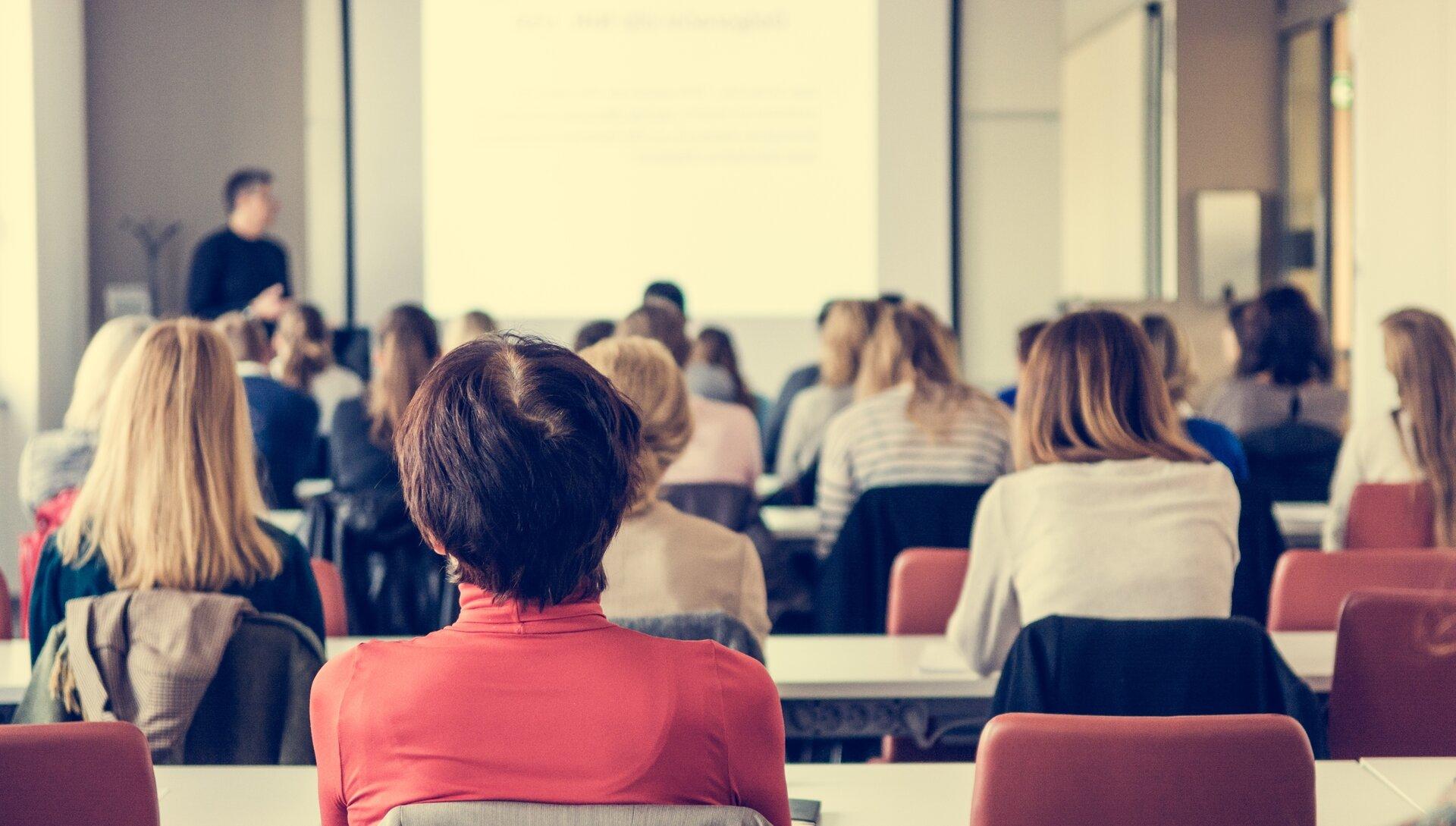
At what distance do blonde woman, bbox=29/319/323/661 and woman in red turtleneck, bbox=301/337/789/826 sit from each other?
96 cm

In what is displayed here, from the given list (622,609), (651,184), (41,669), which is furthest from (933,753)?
(651,184)

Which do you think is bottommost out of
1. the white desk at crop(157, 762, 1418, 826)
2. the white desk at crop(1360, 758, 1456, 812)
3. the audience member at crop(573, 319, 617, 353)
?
the white desk at crop(157, 762, 1418, 826)

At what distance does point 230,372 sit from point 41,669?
52 cm

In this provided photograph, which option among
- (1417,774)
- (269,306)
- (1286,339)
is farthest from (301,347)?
(1417,774)

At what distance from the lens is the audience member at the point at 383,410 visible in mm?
4203

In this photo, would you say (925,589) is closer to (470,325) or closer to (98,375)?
(98,375)

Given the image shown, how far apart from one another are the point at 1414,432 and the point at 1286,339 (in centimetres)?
113

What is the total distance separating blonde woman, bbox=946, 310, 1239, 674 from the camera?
8.15 ft

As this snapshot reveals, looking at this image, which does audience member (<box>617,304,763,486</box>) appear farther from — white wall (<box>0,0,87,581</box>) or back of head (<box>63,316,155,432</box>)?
white wall (<box>0,0,87,581</box>)

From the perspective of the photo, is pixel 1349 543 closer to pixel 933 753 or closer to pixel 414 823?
pixel 933 753

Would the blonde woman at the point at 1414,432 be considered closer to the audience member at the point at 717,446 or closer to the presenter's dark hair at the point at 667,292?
the audience member at the point at 717,446

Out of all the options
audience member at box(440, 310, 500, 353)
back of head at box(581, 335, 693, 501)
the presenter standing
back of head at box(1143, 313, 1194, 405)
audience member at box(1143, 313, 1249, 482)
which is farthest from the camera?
the presenter standing

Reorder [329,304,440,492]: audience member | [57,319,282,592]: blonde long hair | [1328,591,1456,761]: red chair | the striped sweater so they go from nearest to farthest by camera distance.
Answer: [57,319,282,592]: blonde long hair
[1328,591,1456,761]: red chair
the striped sweater
[329,304,440,492]: audience member

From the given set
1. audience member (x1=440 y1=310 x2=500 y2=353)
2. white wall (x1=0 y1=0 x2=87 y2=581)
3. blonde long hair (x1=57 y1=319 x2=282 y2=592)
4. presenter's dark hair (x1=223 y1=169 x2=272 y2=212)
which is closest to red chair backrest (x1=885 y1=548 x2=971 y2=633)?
blonde long hair (x1=57 y1=319 x2=282 y2=592)
